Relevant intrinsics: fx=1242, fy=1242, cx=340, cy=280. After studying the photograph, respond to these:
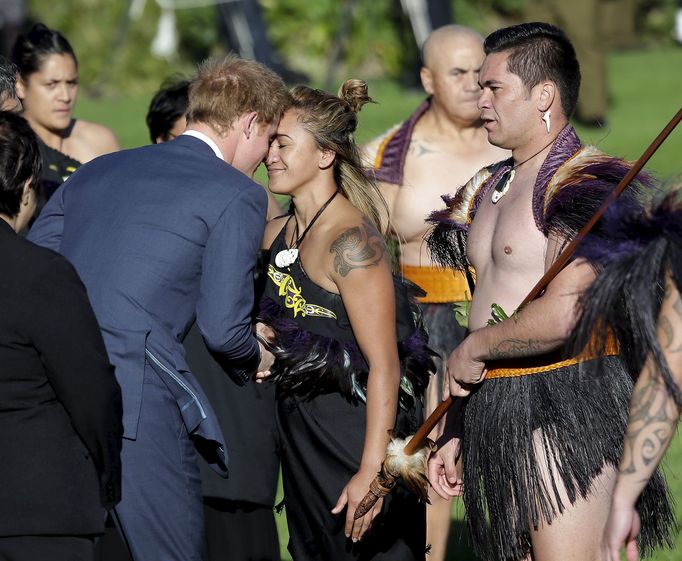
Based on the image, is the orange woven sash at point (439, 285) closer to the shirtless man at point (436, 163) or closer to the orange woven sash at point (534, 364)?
the shirtless man at point (436, 163)

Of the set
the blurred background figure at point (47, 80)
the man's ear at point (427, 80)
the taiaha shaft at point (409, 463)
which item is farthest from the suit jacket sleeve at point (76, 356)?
the man's ear at point (427, 80)

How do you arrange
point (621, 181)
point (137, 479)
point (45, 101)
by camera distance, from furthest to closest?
point (45, 101) < point (137, 479) < point (621, 181)

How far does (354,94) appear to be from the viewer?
4.23 metres

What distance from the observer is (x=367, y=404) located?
3.84m

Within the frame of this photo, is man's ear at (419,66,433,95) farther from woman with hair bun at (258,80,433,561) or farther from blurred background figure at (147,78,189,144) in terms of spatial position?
woman with hair bun at (258,80,433,561)

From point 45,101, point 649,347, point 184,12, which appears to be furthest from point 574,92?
point 184,12

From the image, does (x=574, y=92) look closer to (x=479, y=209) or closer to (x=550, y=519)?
(x=479, y=209)

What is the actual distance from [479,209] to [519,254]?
0.36 m

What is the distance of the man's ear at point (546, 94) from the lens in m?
3.67

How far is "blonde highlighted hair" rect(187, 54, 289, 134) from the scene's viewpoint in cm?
379

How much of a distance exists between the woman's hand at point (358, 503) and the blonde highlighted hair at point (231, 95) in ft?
3.72

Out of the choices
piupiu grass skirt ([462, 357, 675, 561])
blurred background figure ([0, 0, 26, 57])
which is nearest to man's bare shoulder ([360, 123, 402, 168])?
piupiu grass skirt ([462, 357, 675, 561])

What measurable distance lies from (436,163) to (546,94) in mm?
2056

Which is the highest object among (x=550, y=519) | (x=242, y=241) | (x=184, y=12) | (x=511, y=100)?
(x=184, y=12)
